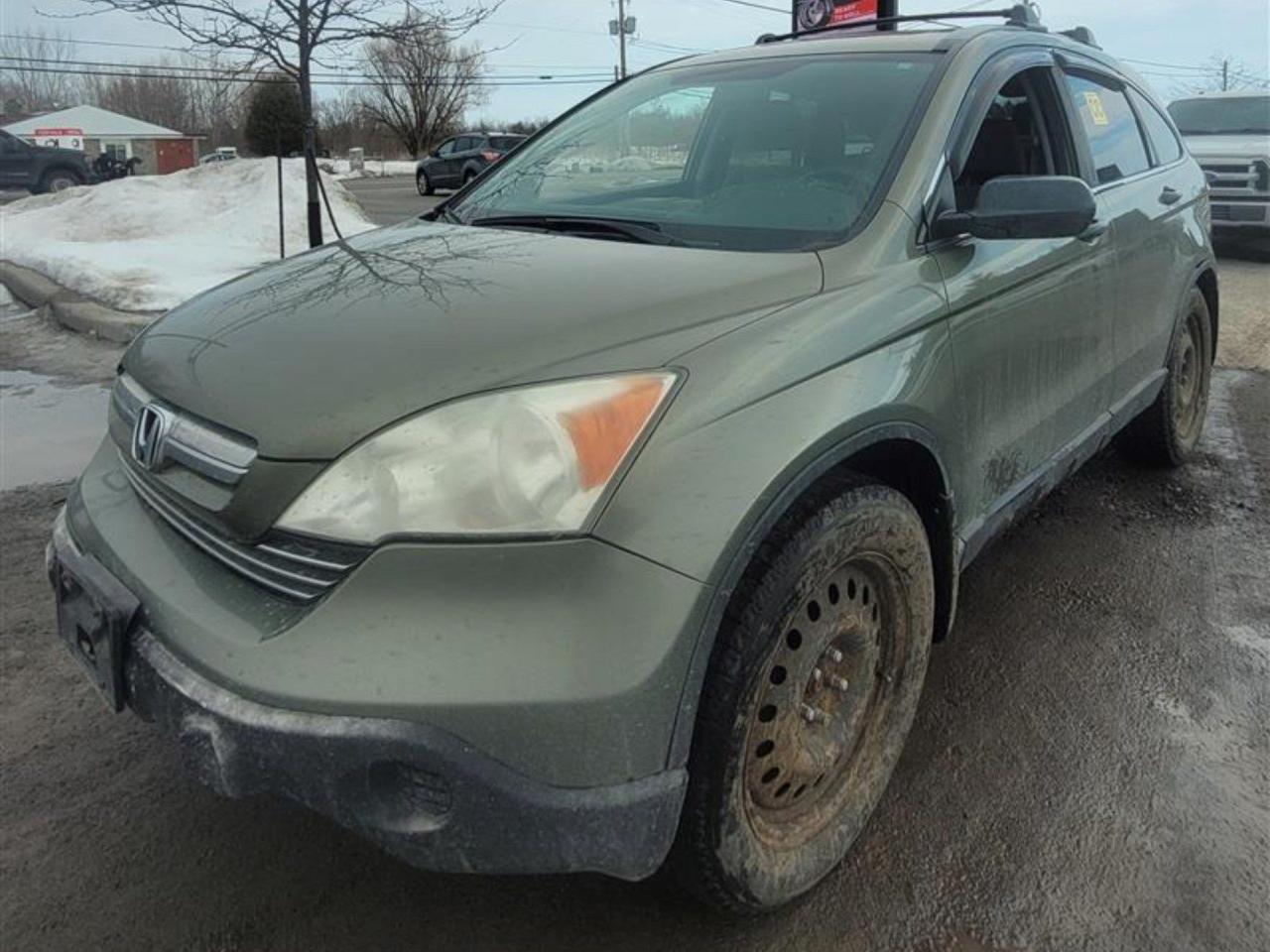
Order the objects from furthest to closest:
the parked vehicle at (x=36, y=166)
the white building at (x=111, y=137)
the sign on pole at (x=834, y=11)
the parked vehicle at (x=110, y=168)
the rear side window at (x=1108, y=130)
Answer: the white building at (x=111, y=137) → the parked vehicle at (x=110, y=168) → the parked vehicle at (x=36, y=166) → the sign on pole at (x=834, y=11) → the rear side window at (x=1108, y=130)

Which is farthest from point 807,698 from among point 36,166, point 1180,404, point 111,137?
point 111,137

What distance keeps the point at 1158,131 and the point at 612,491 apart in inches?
150

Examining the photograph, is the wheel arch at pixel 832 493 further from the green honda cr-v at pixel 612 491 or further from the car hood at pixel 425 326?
the car hood at pixel 425 326

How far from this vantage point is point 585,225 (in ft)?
8.71

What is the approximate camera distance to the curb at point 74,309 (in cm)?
741

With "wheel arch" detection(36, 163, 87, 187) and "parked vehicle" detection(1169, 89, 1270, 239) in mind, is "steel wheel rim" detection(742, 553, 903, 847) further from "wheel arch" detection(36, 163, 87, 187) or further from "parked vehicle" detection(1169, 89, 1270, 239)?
"wheel arch" detection(36, 163, 87, 187)

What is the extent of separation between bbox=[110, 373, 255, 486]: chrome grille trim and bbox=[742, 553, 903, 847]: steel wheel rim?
0.99 m

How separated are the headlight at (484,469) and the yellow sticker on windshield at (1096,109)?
2.67 m

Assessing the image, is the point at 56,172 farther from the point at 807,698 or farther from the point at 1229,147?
the point at 807,698

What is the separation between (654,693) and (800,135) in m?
1.79

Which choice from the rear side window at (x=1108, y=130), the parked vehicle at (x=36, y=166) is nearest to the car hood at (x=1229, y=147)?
the rear side window at (x=1108, y=130)

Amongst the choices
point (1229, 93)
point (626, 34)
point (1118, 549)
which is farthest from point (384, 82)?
point (1118, 549)

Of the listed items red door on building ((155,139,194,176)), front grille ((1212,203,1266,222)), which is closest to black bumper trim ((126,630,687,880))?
front grille ((1212,203,1266,222))

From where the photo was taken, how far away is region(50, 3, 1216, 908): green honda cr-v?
1600 millimetres
